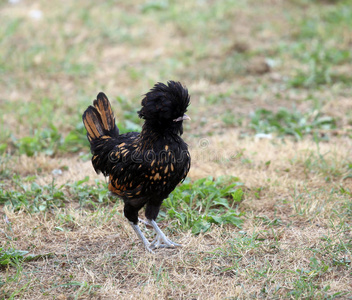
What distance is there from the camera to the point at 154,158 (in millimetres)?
3527

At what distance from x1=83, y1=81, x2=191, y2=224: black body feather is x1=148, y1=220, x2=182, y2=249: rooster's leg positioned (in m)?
0.14

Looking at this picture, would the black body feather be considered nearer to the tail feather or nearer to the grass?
the tail feather

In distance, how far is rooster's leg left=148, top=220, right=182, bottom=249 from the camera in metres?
3.88

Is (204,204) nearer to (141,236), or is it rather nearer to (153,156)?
(141,236)

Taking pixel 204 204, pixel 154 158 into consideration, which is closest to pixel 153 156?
pixel 154 158

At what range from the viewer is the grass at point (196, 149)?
3.48 meters

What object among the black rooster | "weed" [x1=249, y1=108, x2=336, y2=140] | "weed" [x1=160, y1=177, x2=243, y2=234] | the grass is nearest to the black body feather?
the black rooster

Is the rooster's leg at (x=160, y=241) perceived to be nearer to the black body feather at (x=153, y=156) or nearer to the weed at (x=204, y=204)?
the black body feather at (x=153, y=156)

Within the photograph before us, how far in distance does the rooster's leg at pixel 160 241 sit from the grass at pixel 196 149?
8cm

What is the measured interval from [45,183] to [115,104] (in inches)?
94.6

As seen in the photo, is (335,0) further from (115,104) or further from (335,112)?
(115,104)

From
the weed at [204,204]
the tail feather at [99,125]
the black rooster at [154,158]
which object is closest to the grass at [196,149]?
the weed at [204,204]

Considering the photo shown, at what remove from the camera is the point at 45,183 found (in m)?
4.87

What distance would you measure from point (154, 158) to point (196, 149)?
6.98 ft
